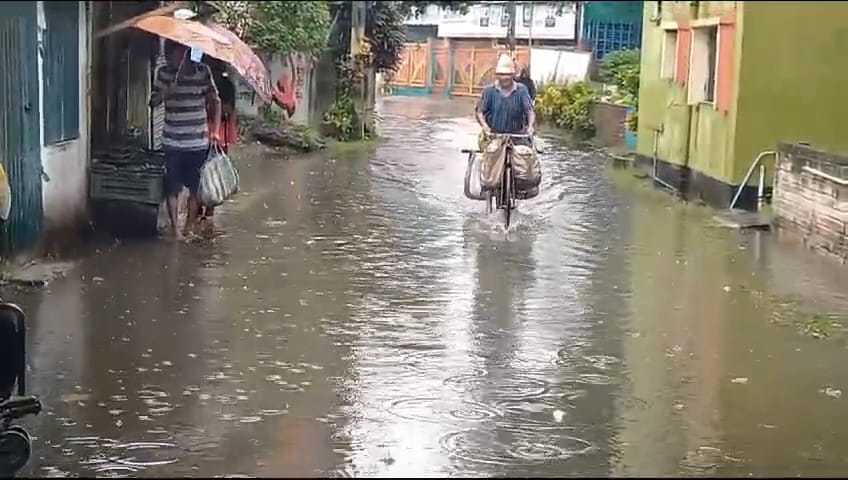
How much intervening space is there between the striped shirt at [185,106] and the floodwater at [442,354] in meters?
1.00

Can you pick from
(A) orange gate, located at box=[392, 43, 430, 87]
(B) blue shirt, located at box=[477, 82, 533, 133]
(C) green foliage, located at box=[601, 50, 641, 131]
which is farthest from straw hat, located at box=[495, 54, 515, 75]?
(A) orange gate, located at box=[392, 43, 430, 87]

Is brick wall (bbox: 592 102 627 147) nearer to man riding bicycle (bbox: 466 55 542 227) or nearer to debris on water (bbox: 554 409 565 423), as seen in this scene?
man riding bicycle (bbox: 466 55 542 227)

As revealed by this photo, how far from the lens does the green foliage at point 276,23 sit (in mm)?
22219

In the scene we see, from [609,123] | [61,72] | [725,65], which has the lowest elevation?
[609,123]

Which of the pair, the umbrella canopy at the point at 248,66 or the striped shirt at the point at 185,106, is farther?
the umbrella canopy at the point at 248,66

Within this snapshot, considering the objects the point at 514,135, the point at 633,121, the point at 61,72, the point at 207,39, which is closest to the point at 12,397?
the point at 61,72

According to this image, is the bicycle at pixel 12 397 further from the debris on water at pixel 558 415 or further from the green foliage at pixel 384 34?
the green foliage at pixel 384 34

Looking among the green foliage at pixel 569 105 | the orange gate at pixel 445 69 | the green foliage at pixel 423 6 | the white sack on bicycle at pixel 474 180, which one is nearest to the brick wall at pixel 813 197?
the white sack on bicycle at pixel 474 180

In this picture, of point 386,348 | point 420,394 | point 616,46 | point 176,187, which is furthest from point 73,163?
point 616,46

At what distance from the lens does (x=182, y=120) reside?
508 inches

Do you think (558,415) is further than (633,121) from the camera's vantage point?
No

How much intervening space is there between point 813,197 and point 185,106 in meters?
6.24

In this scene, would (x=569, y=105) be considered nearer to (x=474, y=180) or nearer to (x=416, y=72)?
(x=416, y=72)

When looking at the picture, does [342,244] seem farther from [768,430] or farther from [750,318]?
[768,430]
